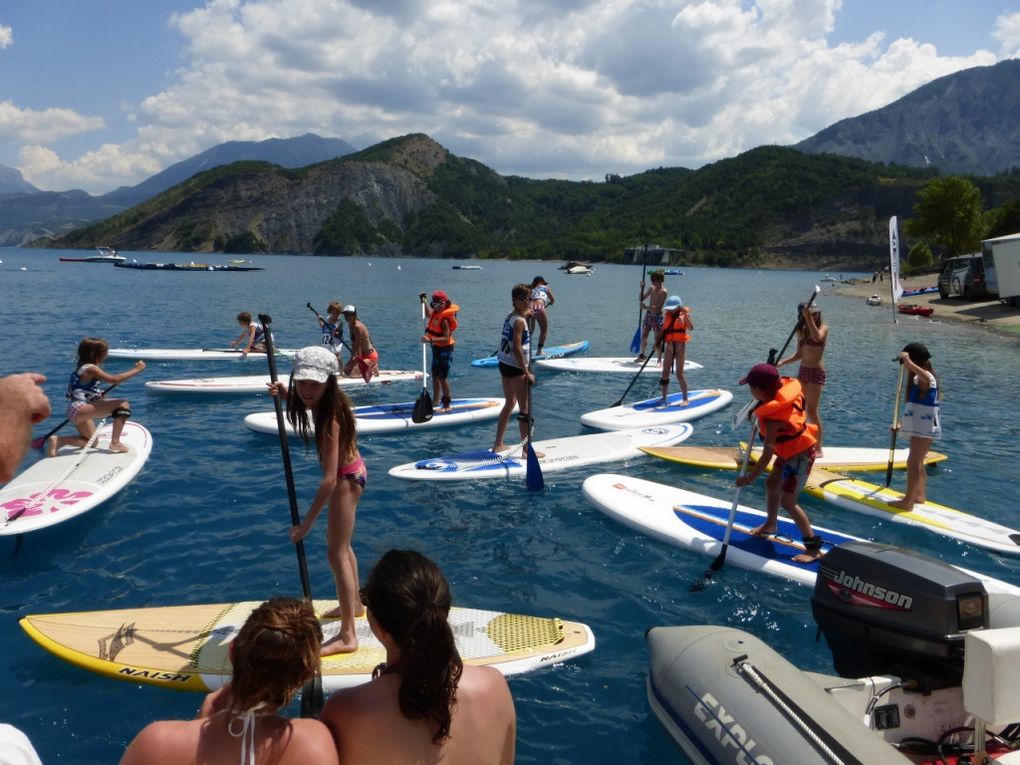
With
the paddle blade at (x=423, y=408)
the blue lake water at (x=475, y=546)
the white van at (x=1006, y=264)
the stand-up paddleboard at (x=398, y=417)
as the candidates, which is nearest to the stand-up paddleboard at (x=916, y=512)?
the blue lake water at (x=475, y=546)

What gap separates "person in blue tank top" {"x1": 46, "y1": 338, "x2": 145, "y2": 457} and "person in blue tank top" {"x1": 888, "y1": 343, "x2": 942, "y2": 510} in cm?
972

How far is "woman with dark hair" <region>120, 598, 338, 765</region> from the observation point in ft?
7.50

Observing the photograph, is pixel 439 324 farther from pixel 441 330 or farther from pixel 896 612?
pixel 896 612

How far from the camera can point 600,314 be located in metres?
38.2

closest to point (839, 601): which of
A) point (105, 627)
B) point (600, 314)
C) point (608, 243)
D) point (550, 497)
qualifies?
point (550, 497)

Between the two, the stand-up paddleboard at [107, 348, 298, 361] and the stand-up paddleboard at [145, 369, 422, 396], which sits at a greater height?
the stand-up paddleboard at [107, 348, 298, 361]

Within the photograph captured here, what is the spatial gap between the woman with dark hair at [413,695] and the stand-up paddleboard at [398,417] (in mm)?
8897

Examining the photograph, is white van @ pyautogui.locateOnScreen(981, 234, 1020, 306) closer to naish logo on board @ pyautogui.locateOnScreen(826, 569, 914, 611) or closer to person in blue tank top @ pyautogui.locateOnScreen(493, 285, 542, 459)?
person in blue tank top @ pyautogui.locateOnScreen(493, 285, 542, 459)

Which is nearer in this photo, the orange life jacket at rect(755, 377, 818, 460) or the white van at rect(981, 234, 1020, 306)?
the orange life jacket at rect(755, 377, 818, 460)

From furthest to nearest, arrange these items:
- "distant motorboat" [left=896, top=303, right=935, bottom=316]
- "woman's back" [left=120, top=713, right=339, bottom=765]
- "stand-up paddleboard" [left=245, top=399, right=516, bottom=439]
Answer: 1. "distant motorboat" [left=896, top=303, right=935, bottom=316]
2. "stand-up paddleboard" [left=245, top=399, right=516, bottom=439]
3. "woman's back" [left=120, top=713, right=339, bottom=765]

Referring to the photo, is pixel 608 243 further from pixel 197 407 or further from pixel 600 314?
pixel 197 407

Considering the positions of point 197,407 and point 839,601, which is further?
point 197,407

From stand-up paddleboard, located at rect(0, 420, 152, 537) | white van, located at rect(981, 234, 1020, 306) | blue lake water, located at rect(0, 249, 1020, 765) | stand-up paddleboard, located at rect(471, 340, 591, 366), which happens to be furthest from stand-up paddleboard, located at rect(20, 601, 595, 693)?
white van, located at rect(981, 234, 1020, 306)

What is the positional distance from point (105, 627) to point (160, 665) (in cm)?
85
